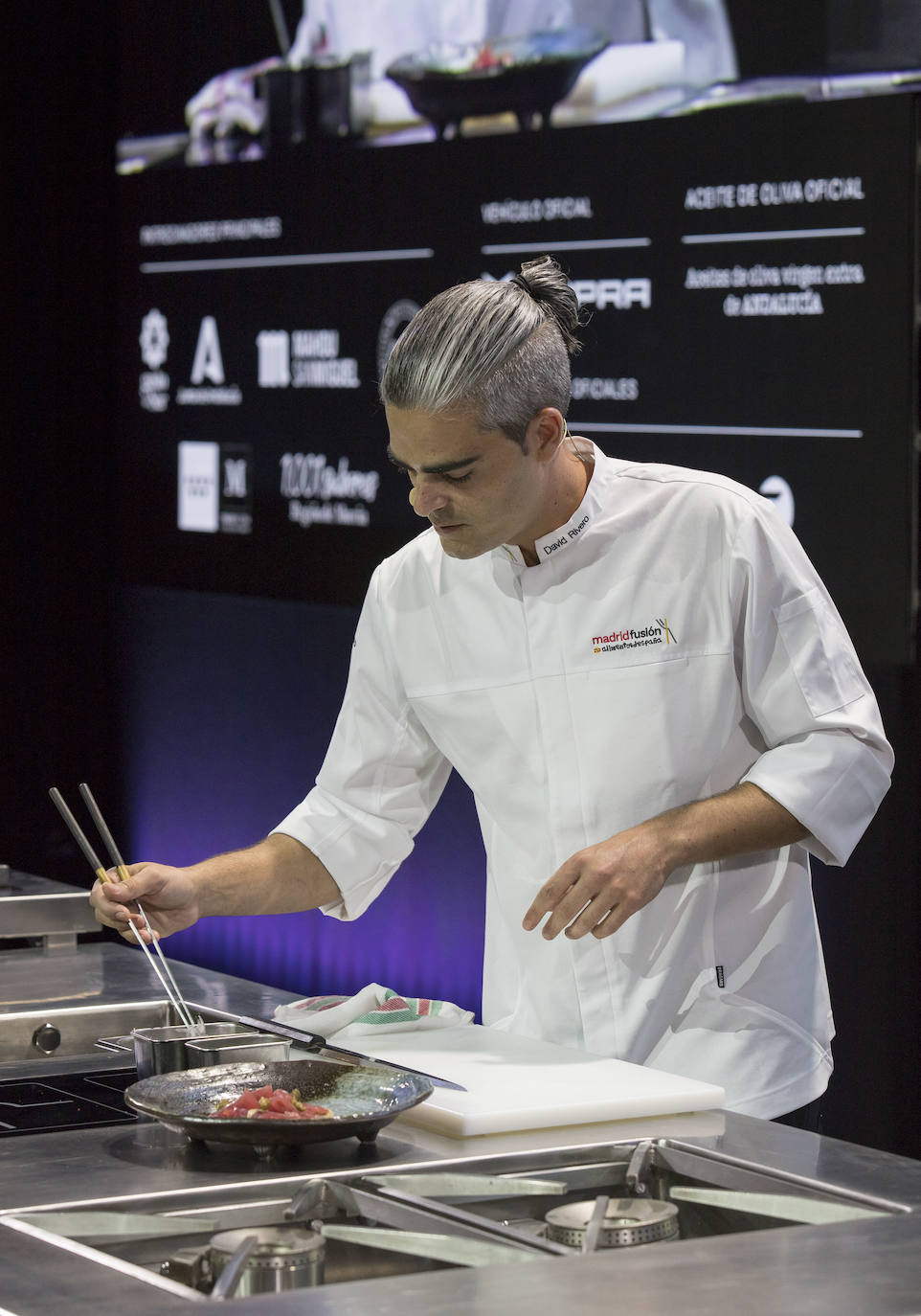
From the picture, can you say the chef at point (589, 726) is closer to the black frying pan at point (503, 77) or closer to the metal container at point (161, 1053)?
the metal container at point (161, 1053)

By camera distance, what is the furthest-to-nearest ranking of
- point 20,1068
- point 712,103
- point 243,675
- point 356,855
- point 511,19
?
point 243,675 < point 511,19 < point 712,103 < point 356,855 < point 20,1068

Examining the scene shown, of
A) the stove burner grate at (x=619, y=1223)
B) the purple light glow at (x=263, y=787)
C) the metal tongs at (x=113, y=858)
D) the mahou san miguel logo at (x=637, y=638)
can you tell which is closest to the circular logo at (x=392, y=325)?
the purple light glow at (x=263, y=787)

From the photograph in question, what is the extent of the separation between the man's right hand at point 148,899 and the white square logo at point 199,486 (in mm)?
3120

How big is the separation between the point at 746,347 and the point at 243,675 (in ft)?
6.44

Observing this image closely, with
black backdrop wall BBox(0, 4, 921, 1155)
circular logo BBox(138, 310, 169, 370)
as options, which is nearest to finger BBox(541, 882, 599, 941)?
circular logo BBox(138, 310, 169, 370)

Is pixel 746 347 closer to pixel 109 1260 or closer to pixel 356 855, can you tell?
pixel 356 855

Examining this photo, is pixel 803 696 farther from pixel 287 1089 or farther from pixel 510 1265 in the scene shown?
pixel 510 1265

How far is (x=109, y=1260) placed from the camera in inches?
49.0

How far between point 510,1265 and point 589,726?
3.07ft

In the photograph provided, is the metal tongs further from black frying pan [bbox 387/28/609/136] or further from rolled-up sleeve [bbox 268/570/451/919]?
black frying pan [bbox 387/28/609/136]

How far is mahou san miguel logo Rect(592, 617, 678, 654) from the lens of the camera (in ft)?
6.85

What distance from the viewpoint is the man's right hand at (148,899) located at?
1.89m

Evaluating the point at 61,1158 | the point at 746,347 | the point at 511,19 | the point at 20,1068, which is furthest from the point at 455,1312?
the point at 511,19

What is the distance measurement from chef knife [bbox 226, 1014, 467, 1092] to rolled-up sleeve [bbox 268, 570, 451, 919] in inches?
11.0
